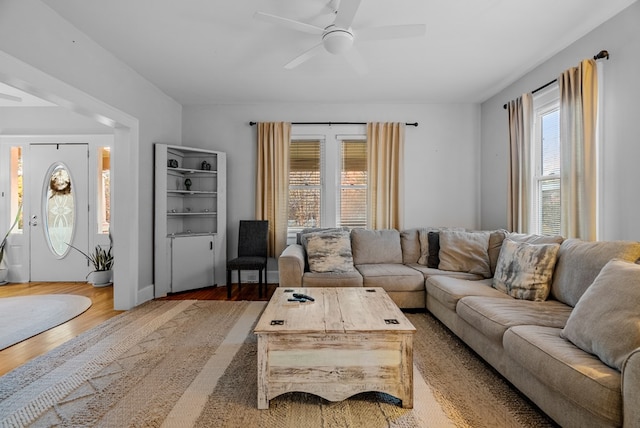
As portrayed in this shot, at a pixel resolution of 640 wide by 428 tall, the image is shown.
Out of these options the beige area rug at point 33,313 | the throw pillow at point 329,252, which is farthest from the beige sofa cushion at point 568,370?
the beige area rug at point 33,313

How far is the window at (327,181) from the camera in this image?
458 centimetres

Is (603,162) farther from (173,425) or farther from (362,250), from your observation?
(173,425)

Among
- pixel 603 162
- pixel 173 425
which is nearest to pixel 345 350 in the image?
pixel 173 425

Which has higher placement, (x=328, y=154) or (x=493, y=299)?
(x=328, y=154)

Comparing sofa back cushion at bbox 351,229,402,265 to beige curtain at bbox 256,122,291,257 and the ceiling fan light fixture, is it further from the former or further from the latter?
the ceiling fan light fixture

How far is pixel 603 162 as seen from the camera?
2.54m

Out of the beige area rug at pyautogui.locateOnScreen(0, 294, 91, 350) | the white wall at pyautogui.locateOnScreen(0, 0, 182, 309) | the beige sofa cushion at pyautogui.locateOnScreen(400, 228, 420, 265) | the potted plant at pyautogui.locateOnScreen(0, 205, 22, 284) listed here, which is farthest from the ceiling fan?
the potted plant at pyautogui.locateOnScreen(0, 205, 22, 284)

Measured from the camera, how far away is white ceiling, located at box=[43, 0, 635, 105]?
7.84ft

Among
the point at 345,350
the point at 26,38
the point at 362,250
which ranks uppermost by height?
the point at 26,38

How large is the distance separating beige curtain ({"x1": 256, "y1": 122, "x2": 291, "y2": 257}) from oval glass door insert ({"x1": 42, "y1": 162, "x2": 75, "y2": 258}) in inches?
117

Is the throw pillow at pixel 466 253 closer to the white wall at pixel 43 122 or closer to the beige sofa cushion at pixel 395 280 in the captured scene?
the beige sofa cushion at pixel 395 280

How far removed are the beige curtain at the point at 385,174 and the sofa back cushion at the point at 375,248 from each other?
22.5 inches

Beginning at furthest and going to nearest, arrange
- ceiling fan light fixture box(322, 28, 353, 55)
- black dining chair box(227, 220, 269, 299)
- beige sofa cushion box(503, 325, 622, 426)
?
Answer: 1. black dining chair box(227, 220, 269, 299)
2. ceiling fan light fixture box(322, 28, 353, 55)
3. beige sofa cushion box(503, 325, 622, 426)

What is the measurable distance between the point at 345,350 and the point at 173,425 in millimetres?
971
